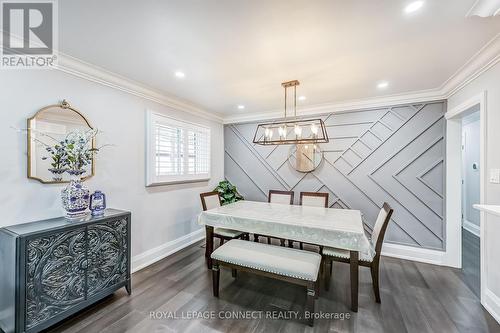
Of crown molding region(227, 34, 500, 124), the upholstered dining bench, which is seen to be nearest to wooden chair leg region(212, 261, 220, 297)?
the upholstered dining bench

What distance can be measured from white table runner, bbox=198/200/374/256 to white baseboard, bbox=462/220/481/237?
3.54 m

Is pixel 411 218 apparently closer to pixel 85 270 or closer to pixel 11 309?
pixel 85 270

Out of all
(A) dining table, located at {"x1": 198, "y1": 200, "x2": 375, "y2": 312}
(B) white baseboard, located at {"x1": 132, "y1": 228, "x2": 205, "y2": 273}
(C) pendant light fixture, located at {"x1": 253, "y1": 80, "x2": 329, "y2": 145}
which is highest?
(C) pendant light fixture, located at {"x1": 253, "y1": 80, "x2": 329, "y2": 145}

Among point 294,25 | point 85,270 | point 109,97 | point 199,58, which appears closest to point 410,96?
point 294,25

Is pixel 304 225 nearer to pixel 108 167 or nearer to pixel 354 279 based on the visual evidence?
pixel 354 279

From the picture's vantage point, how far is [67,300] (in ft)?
6.05

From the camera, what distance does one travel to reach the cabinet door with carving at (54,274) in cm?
164

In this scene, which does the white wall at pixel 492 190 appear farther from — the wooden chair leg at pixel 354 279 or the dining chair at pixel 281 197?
the dining chair at pixel 281 197

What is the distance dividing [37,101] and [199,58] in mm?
Answer: 1649

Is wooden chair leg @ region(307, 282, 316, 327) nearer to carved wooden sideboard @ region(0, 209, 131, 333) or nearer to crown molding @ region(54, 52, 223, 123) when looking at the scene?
carved wooden sideboard @ region(0, 209, 131, 333)

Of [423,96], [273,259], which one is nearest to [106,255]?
[273,259]

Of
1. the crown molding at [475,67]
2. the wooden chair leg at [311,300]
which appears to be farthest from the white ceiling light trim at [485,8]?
the wooden chair leg at [311,300]

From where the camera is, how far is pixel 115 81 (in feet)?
8.75

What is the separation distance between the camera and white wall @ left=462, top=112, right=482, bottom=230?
170 inches
